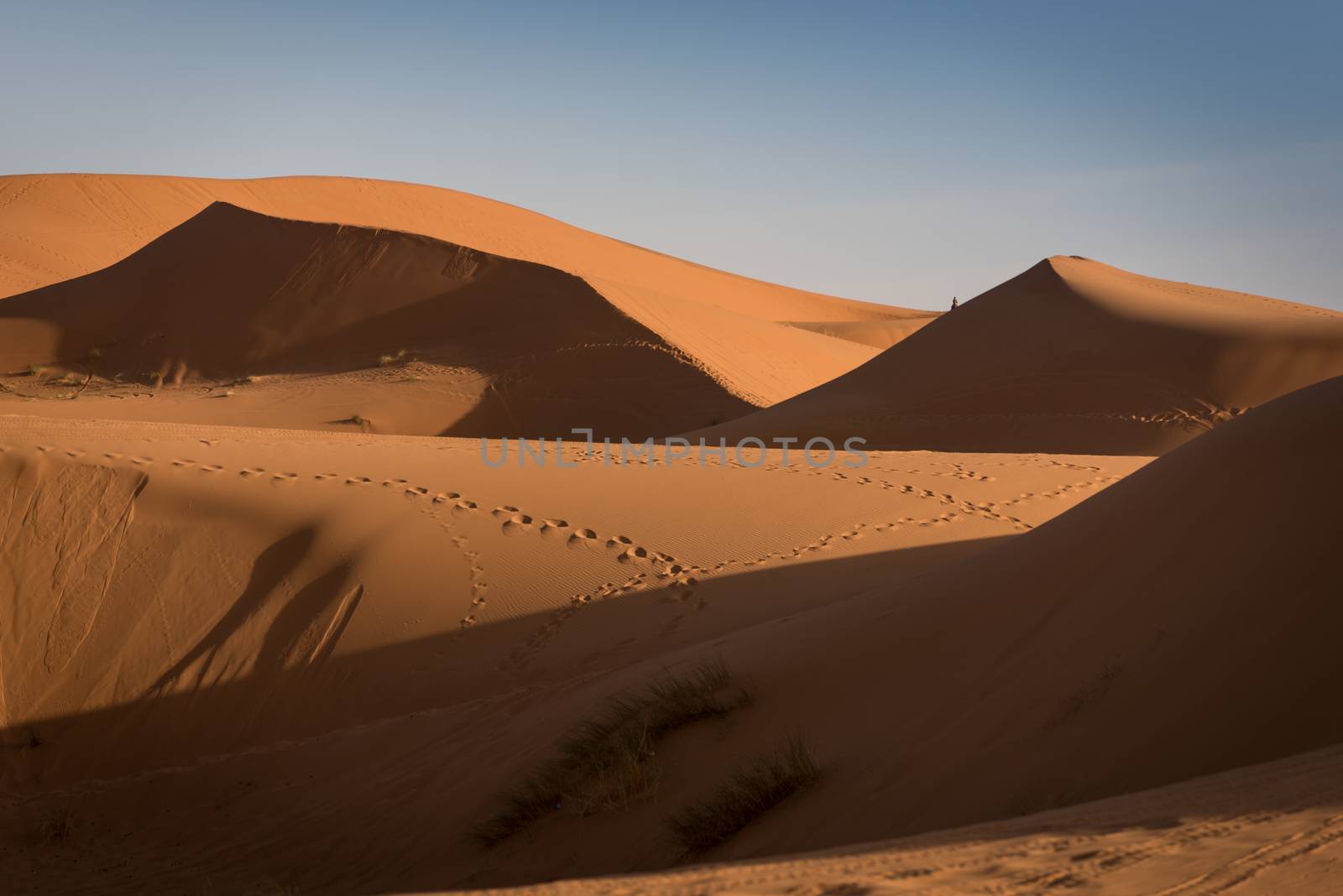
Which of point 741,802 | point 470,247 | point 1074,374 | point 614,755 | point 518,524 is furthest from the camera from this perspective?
point 470,247

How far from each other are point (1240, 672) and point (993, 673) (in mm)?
957

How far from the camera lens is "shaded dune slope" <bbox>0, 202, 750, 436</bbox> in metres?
21.4

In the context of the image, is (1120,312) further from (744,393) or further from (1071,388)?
(744,393)

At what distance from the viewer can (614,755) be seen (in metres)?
4.74

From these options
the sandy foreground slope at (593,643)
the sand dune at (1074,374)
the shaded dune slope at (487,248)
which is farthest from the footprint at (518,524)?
the shaded dune slope at (487,248)

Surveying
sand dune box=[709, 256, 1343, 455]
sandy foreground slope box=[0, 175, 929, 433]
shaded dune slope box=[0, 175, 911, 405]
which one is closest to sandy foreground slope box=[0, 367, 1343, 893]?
sand dune box=[709, 256, 1343, 455]

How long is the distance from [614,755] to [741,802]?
852 mm

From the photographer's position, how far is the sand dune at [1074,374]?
16906 millimetres

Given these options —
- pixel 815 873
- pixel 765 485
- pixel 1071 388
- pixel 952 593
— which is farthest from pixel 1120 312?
pixel 815 873

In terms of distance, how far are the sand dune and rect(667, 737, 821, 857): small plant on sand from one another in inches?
514

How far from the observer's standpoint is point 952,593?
531 centimetres

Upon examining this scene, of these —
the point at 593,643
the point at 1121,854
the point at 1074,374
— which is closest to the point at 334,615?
the point at 593,643

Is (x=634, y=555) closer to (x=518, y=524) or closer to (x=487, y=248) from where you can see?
(x=518, y=524)

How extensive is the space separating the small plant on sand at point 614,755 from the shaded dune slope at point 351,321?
1564cm
